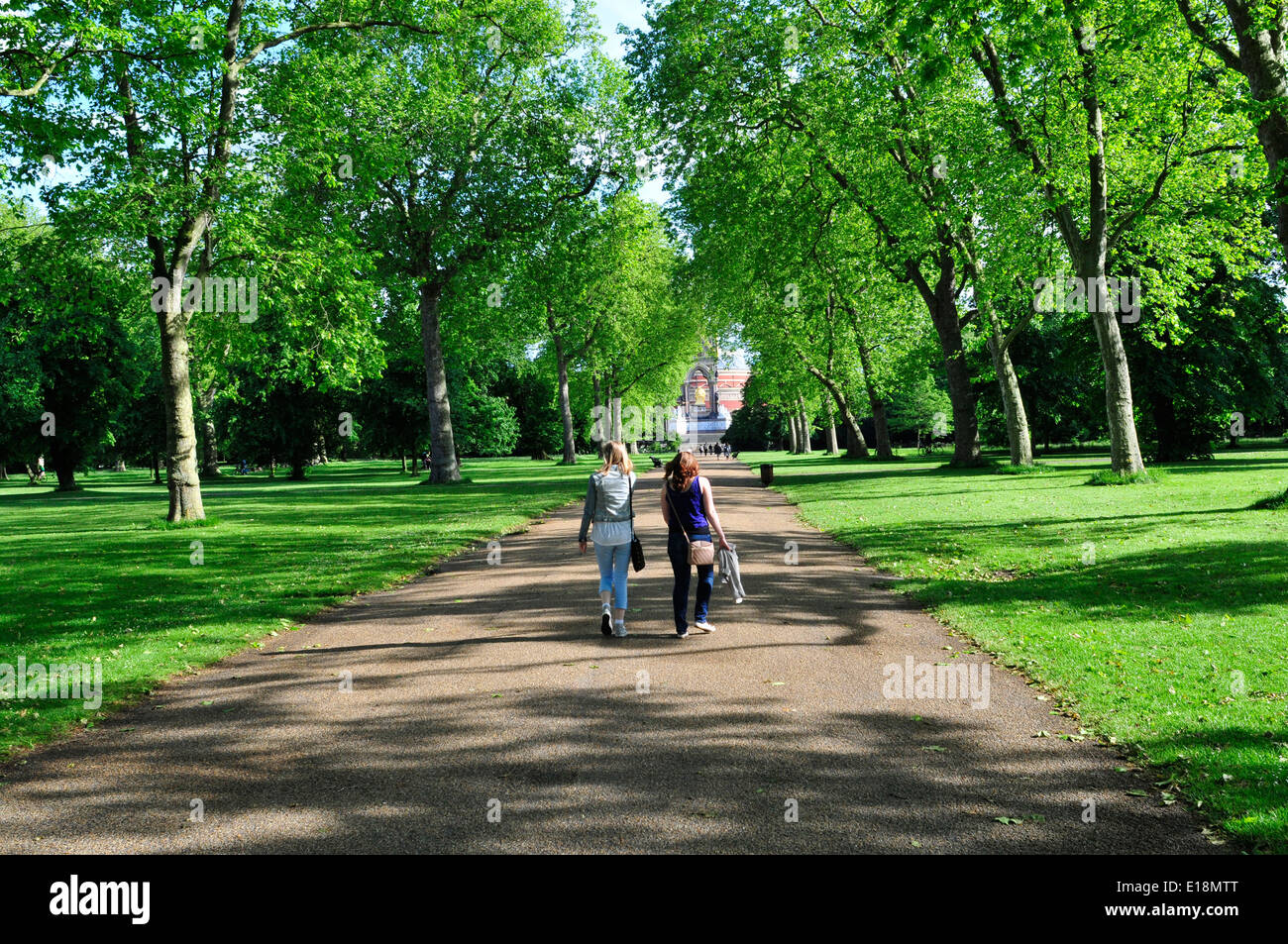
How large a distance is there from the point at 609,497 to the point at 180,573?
820 cm

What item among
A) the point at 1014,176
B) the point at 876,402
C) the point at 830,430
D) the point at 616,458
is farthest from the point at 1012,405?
the point at 830,430

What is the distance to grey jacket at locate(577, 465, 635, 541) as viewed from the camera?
29.3 ft

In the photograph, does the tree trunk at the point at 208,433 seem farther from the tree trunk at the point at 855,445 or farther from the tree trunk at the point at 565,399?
the tree trunk at the point at 855,445

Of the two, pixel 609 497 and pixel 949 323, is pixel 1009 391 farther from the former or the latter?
pixel 609 497

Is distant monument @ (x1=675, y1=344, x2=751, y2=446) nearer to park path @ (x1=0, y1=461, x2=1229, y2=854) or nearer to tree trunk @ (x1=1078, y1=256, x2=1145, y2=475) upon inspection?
tree trunk @ (x1=1078, y1=256, x2=1145, y2=475)

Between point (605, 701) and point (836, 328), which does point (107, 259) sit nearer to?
point (605, 701)

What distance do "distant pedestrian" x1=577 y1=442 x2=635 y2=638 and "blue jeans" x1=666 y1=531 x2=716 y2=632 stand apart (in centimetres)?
48

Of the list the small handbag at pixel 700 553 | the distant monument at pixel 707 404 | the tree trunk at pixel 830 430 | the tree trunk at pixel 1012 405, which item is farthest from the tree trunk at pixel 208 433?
the distant monument at pixel 707 404

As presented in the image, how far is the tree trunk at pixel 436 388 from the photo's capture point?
34875 mm

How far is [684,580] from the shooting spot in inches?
345

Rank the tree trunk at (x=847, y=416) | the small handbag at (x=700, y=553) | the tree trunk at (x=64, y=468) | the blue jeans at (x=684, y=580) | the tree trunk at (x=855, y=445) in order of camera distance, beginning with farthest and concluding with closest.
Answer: the tree trunk at (x=855, y=445), the tree trunk at (x=847, y=416), the tree trunk at (x=64, y=468), the small handbag at (x=700, y=553), the blue jeans at (x=684, y=580)

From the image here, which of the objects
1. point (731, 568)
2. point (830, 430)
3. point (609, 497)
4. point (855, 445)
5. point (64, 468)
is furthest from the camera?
point (830, 430)

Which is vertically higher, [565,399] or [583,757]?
[565,399]

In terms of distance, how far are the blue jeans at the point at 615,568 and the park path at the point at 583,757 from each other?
0.43 meters
